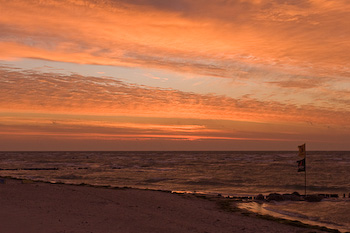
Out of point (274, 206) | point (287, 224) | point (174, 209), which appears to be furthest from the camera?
point (274, 206)

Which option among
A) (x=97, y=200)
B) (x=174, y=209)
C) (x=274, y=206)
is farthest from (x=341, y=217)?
(x=97, y=200)

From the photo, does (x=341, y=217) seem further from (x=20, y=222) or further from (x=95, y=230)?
(x=20, y=222)

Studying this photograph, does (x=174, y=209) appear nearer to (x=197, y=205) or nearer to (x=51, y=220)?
(x=197, y=205)

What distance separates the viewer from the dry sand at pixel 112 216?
14.4 metres

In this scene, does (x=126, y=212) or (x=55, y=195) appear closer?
(x=126, y=212)

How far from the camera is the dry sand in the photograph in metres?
14.4

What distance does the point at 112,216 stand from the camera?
57.4 ft

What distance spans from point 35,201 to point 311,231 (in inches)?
625

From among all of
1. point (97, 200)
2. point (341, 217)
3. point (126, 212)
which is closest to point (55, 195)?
point (97, 200)

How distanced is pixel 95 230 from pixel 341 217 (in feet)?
56.6

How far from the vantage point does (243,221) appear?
62.4 ft

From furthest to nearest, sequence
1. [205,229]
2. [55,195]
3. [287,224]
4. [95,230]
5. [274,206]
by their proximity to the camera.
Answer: [274,206]
[55,195]
[287,224]
[205,229]
[95,230]

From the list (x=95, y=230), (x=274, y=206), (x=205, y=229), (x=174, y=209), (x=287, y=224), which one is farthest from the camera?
(x=274, y=206)

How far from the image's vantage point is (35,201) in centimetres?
1991
